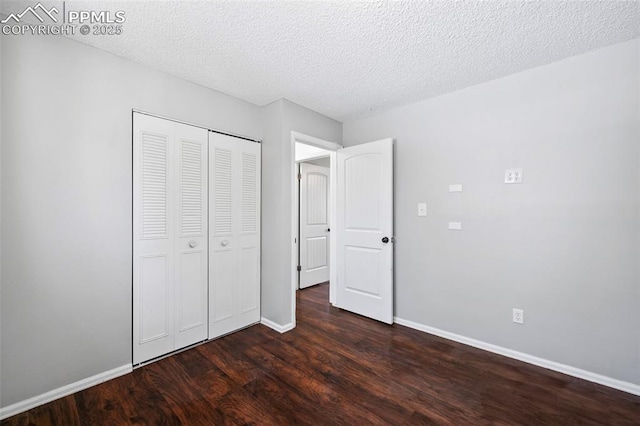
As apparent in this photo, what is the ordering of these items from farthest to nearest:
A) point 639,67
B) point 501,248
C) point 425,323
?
point 425,323, point 501,248, point 639,67

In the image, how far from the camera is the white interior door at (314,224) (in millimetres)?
4371

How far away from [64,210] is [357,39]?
2349mm

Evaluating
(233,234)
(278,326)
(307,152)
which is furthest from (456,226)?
(307,152)

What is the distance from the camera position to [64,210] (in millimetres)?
1811

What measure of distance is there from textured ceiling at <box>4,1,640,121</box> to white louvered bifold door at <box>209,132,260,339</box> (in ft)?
2.29

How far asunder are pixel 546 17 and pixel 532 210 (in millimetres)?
1390

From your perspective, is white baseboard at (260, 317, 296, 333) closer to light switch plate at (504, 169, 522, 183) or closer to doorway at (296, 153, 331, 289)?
doorway at (296, 153, 331, 289)

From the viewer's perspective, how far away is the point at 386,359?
2.30 m

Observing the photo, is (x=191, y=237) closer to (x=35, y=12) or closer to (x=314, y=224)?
(x=35, y=12)

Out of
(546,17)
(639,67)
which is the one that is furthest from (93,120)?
(639,67)

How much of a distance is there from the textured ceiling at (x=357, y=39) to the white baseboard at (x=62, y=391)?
7.96ft

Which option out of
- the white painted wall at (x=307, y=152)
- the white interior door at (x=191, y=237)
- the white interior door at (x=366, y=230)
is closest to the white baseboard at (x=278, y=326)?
the white interior door at (x=191, y=237)

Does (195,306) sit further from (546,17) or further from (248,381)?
(546,17)

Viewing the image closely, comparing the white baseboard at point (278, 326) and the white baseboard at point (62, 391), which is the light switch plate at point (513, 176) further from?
the white baseboard at point (62, 391)
